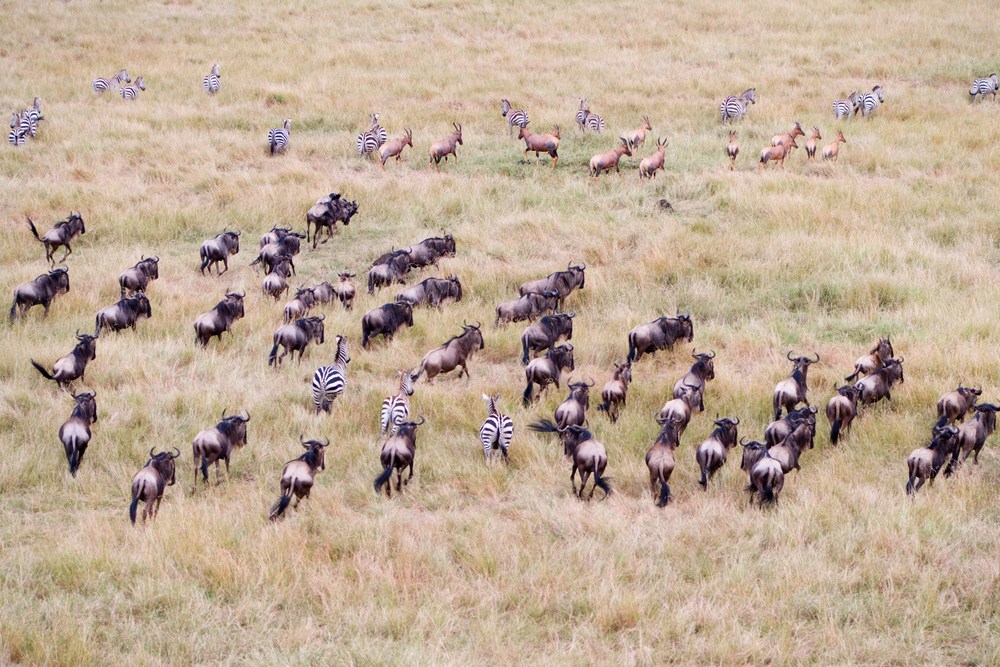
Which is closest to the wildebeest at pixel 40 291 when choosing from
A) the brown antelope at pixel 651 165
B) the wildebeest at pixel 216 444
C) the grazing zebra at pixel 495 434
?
the wildebeest at pixel 216 444

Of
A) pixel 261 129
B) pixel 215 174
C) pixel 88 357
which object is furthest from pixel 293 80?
pixel 88 357

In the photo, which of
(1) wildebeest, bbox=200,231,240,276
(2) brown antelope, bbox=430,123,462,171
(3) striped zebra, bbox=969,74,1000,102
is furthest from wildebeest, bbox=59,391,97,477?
(3) striped zebra, bbox=969,74,1000,102

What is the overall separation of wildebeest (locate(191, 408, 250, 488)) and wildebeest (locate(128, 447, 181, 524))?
431 mm

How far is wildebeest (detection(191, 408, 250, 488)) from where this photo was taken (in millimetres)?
8891

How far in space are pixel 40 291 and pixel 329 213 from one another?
4991 millimetres

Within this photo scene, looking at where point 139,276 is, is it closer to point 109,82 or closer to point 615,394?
point 615,394

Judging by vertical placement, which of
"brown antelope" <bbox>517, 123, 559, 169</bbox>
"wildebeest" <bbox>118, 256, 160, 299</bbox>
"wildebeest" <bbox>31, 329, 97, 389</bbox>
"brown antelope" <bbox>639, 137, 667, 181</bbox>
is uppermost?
"brown antelope" <bbox>517, 123, 559, 169</bbox>

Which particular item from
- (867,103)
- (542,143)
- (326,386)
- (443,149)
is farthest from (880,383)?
(867,103)

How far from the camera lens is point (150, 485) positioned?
320 inches

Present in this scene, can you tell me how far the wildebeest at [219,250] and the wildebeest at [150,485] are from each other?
7.24m

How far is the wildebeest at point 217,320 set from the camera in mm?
12328

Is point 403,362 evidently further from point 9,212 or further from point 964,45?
point 964,45

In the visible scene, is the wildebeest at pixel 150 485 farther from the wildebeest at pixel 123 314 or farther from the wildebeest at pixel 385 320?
the wildebeest at pixel 123 314

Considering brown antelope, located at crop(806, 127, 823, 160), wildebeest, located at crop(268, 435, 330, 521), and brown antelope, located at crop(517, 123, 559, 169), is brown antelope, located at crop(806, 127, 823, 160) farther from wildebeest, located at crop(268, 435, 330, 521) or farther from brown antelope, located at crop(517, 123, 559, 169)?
wildebeest, located at crop(268, 435, 330, 521)
